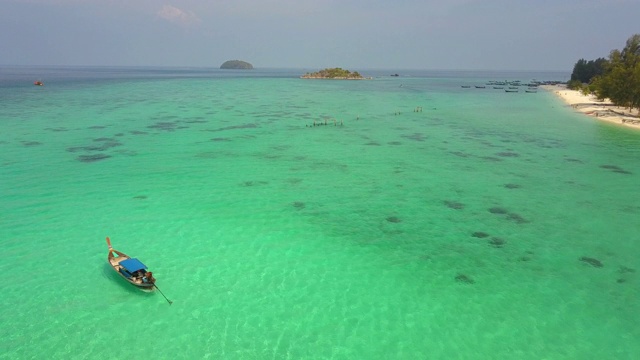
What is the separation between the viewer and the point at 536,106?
120 meters

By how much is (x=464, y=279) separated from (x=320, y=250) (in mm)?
10073

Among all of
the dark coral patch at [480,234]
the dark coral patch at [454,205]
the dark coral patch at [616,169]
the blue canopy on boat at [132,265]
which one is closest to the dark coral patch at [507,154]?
the dark coral patch at [616,169]

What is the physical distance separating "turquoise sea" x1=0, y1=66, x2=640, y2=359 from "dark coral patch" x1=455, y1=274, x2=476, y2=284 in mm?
107

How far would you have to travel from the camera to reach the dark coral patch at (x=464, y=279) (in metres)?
24.5

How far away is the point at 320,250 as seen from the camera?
93.2 feet

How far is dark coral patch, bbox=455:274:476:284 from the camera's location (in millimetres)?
24531

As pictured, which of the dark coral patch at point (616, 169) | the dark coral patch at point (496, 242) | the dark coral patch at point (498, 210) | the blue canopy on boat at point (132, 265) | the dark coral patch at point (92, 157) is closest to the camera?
the blue canopy on boat at point (132, 265)

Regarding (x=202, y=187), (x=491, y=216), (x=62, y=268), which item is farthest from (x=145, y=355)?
(x=491, y=216)

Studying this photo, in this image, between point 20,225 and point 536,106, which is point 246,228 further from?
point 536,106

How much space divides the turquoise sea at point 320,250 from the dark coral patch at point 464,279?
0.11m

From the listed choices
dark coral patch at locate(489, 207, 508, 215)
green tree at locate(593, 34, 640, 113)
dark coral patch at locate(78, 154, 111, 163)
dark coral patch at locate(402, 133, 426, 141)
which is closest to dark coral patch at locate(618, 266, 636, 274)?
dark coral patch at locate(489, 207, 508, 215)

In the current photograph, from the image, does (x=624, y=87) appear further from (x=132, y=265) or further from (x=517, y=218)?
(x=132, y=265)

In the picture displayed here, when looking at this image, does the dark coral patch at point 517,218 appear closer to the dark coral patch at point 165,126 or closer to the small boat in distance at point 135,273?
the small boat in distance at point 135,273

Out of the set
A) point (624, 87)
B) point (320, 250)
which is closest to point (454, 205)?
point (320, 250)
